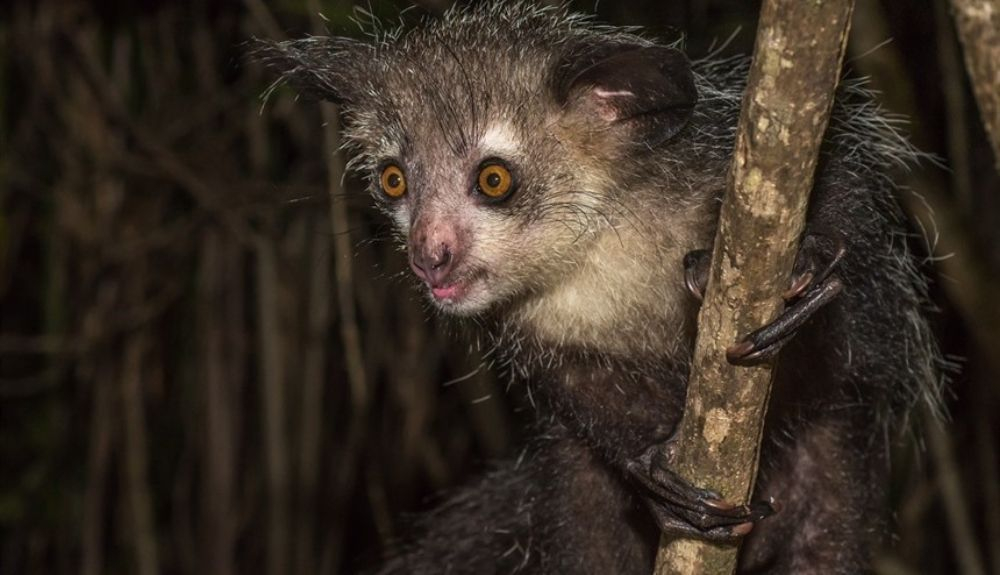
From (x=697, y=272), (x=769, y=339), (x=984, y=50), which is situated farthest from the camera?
(x=697, y=272)

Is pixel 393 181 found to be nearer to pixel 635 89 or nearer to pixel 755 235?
pixel 635 89

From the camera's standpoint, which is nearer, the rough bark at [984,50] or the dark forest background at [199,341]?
the rough bark at [984,50]

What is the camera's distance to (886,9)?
199 inches

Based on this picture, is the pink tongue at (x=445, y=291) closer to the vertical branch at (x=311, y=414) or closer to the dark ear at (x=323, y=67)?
the dark ear at (x=323, y=67)

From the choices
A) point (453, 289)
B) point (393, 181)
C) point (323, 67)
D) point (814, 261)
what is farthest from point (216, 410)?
point (814, 261)

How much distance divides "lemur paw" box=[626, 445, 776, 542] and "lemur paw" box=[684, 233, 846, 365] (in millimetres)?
365

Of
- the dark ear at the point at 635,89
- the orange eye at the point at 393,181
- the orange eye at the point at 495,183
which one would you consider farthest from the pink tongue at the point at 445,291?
the dark ear at the point at 635,89

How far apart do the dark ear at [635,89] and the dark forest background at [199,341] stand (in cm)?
226

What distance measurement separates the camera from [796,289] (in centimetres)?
256

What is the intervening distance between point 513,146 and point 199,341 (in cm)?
310

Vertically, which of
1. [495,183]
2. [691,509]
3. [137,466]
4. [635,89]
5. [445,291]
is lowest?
[691,509]

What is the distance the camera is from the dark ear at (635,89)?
2.99 meters

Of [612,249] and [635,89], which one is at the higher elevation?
[635,89]

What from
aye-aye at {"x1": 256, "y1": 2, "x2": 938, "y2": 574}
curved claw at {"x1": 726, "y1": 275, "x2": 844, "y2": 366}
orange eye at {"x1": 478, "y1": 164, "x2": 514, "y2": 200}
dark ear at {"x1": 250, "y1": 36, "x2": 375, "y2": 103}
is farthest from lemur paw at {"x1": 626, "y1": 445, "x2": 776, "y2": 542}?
dark ear at {"x1": 250, "y1": 36, "x2": 375, "y2": 103}
